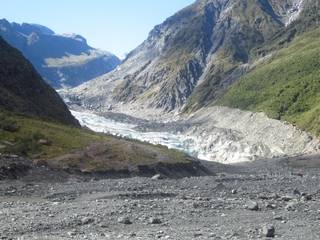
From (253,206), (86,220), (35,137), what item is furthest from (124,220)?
(35,137)

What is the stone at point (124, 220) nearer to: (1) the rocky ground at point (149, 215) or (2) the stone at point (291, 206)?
(1) the rocky ground at point (149, 215)

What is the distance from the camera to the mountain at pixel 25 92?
110 m

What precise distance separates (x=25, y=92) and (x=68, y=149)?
41.4 metres

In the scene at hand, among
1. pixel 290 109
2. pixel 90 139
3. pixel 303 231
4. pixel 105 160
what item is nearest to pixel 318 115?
pixel 290 109

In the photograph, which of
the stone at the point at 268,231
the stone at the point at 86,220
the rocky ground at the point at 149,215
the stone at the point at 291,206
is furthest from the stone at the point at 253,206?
the stone at the point at 86,220

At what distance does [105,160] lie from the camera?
76375 millimetres

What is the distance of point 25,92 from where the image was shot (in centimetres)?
11738

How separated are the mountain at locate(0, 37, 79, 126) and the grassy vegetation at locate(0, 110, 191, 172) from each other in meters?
15.4

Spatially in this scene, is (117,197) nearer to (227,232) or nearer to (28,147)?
(227,232)

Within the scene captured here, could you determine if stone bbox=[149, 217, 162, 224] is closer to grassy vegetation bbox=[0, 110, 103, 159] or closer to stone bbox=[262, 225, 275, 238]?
stone bbox=[262, 225, 275, 238]

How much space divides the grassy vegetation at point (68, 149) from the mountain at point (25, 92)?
15394 millimetres

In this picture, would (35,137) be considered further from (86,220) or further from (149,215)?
(86,220)

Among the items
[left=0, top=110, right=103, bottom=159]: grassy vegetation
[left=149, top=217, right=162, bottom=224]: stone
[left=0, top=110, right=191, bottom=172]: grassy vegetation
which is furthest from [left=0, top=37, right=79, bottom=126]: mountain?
[left=149, top=217, right=162, bottom=224]: stone

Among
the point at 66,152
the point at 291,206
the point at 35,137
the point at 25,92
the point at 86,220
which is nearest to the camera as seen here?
the point at 86,220
